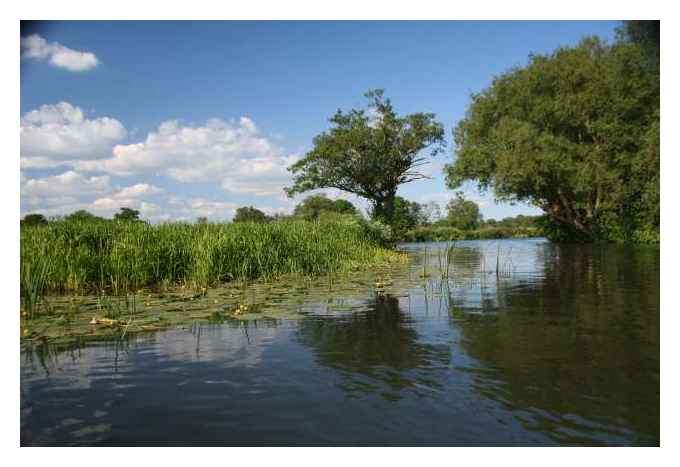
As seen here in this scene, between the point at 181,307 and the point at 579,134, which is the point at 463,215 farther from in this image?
the point at 181,307

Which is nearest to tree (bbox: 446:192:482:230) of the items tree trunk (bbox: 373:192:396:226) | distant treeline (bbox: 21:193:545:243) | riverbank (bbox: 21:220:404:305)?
distant treeline (bbox: 21:193:545:243)

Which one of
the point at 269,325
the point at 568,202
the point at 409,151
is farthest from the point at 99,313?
the point at 568,202

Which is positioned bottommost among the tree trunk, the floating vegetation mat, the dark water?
the dark water

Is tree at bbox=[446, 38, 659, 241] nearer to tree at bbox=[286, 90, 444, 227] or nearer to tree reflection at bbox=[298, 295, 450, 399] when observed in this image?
tree at bbox=[286, 90, 444, 227]

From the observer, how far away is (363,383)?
4359mm

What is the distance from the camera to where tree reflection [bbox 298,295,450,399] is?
4.37 m

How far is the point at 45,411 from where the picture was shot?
3.79m

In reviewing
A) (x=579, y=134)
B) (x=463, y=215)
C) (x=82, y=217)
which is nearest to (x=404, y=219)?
(x=579, y=134)

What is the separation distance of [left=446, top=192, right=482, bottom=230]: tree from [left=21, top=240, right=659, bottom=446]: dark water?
81.5 metres

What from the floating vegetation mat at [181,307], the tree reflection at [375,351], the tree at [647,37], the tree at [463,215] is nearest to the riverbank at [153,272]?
the floating vegetation mat at [181,307]

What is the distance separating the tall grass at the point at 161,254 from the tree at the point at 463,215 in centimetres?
7548
